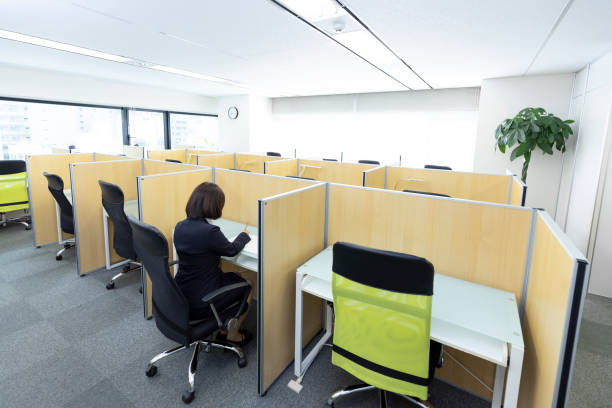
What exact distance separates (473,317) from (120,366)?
86.0 inches

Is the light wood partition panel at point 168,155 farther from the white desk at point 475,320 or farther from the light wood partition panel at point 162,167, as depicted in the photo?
the white desk at point 475,320

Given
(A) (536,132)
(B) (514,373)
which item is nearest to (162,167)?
(B) (514,373)

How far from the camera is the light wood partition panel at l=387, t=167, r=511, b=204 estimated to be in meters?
3.12

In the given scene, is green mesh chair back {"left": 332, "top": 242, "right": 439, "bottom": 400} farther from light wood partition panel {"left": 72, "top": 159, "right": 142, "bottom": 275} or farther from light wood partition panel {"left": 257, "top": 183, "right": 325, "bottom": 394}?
light wood partition panel {"left": 72, "top": 159, "right": 142, "bottom": 275}

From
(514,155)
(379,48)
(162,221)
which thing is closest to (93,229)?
(162,221)

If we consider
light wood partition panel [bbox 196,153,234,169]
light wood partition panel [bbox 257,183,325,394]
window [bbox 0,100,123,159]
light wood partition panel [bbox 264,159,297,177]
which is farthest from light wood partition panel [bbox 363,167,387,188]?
window [bbox 0,100,123,159]

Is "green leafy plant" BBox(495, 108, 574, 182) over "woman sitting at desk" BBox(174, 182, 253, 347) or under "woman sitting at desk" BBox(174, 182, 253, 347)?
over

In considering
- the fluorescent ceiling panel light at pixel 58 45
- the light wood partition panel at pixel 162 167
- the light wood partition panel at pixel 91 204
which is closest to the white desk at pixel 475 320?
the light wood partition panel at pixel 162 167

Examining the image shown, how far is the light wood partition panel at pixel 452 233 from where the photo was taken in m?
1.66

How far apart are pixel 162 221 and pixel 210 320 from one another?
3.47ft

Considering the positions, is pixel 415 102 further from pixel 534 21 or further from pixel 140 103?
pixel 140 103

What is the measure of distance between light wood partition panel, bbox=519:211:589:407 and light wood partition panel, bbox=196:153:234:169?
4.03 meters

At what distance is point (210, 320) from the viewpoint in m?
1.84

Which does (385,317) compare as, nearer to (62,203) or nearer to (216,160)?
(62,203)
